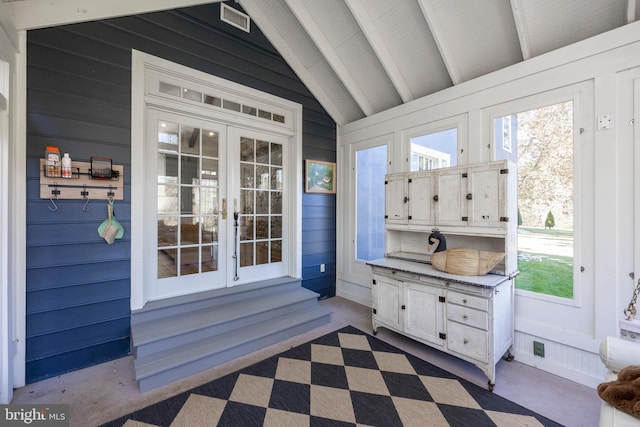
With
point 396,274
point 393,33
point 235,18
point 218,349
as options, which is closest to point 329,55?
point 393,33

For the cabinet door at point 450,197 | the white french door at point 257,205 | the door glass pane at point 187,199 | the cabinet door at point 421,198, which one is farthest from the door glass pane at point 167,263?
the cabinet door at point 450,197

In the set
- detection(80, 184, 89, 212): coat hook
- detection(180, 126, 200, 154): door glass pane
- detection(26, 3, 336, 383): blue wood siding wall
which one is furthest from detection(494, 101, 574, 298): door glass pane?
detection(80, 184, 89, 212): coat hook

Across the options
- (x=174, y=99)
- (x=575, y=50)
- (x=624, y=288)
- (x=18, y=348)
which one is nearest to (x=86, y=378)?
(x=18, y=348)

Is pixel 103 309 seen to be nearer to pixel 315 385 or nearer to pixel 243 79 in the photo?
pixel 315 385

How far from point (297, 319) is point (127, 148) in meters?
2.44

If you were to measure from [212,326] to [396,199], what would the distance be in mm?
2342

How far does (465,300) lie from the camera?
2.24 meters

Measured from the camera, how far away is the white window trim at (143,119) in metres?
2.54

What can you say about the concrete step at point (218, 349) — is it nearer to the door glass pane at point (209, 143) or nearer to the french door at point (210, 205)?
the french door at point (210, 205)

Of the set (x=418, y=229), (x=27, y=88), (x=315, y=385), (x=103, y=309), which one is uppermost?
(x=27, y=88)

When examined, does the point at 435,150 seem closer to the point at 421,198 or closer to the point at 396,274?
the point at 421,198

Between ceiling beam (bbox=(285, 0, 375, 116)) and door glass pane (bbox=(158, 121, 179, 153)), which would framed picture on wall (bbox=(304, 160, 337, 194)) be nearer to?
ceiling beam (bbox=(285, 0, 375, 116))

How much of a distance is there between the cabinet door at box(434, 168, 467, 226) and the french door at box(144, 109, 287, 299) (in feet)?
6.70

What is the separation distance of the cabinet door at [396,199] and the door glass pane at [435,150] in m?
0.43
